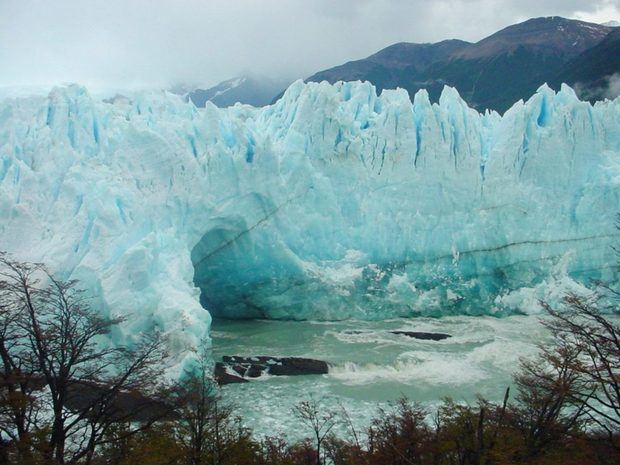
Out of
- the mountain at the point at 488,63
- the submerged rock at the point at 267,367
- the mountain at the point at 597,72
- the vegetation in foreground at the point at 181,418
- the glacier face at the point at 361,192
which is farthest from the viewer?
the mountain at the point at 488,63

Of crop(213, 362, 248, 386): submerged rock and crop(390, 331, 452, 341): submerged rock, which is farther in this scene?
crop(390, 331, 452, 341): submerged rock

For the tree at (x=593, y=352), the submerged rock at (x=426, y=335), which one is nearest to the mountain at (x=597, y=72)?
the submerged rock at (x=426, y=335)

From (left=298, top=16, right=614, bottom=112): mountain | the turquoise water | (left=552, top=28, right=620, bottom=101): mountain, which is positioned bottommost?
the turquoise water

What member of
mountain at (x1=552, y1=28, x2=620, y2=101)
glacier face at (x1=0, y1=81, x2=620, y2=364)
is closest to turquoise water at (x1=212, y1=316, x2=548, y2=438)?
glacier face at (x1=0, y1=81, x2=620, y2=364)

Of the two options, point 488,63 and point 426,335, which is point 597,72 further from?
point 426,335

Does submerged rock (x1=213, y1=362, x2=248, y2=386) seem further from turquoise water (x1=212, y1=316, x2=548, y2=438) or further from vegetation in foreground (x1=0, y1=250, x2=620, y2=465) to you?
vegetation in foreground (x1=0, y1=250, x2=620, y2=465)

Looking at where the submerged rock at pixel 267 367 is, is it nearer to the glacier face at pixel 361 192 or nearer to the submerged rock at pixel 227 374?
the submerged rock at pixel 227 374

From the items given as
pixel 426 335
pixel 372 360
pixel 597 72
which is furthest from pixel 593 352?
pixel 597 72
